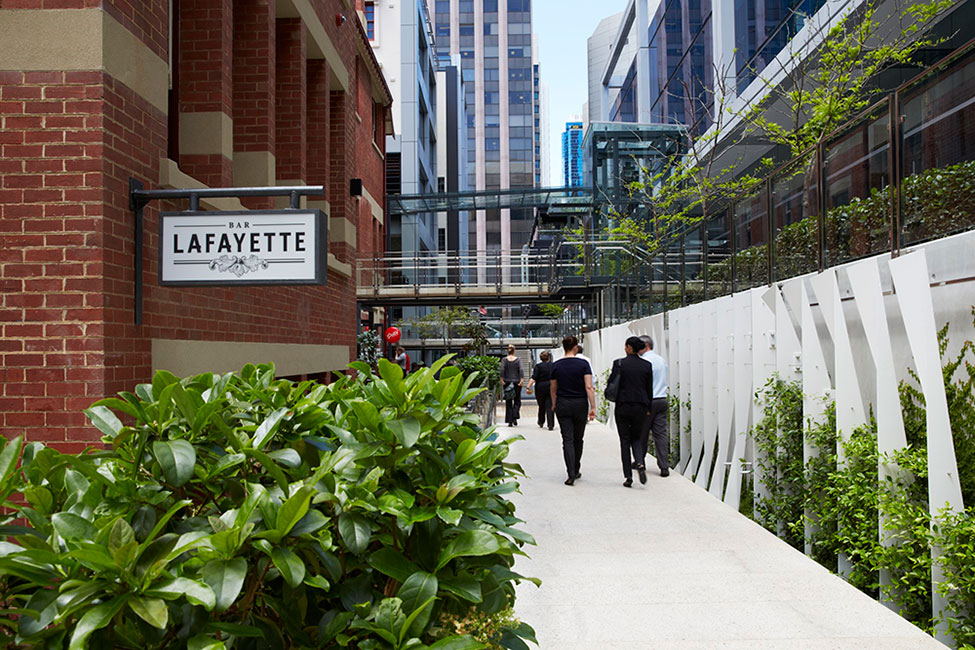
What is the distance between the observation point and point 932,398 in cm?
532

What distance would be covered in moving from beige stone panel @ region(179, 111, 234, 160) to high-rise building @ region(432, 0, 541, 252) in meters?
120

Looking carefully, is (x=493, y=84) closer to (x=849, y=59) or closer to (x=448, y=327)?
(x=448, y=327)

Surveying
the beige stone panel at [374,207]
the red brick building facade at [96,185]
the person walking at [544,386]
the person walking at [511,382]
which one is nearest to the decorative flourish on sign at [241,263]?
the red brick building facade at [96,185]

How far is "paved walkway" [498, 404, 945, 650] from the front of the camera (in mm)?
5219

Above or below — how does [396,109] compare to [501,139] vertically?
below

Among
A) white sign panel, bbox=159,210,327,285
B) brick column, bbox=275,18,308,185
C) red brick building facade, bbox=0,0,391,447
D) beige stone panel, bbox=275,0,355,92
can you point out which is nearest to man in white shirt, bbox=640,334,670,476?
brick column, bbox=275,18,308,185

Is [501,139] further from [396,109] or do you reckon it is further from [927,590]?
[927,590]

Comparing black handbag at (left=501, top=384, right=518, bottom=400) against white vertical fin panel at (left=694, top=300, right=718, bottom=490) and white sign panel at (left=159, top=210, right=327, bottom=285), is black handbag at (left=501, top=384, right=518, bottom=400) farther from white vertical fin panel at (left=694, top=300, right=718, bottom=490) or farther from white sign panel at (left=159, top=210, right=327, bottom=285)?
white sign panel at (left=159, top=210, right=327, bottom=285)

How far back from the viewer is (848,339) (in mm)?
6945

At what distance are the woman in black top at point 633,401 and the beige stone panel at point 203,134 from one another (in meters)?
5.55

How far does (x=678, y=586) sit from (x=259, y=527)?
4.69 meters

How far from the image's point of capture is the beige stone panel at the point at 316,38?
909cm

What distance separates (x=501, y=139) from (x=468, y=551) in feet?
416

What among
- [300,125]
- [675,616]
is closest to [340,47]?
[300,125]
